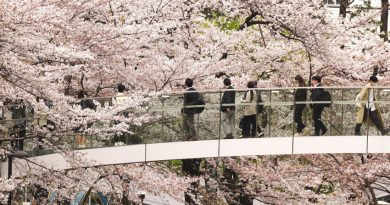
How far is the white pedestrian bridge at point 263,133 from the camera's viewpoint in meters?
20.2

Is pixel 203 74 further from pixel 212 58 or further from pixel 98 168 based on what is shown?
pixel 98 168

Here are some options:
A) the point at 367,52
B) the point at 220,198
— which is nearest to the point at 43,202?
the point at 220,198

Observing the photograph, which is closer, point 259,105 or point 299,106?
point 259,105

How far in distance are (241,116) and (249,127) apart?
0.86 feet

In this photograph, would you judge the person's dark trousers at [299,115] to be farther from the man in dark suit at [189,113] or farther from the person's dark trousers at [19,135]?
the person's dark trousers at [19,135]

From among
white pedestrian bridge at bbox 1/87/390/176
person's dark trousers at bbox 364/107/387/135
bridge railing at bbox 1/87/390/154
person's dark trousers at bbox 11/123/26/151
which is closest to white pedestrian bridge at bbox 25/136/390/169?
white pedestrian bridge at bbox 1/87/390/176

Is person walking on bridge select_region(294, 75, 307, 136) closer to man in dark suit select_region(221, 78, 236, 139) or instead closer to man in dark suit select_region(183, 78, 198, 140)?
man in dark suit select_region(221, 78, 236, 139)

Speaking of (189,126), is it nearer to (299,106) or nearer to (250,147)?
(250,147)

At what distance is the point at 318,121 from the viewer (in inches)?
809

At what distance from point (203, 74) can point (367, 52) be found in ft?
21.0

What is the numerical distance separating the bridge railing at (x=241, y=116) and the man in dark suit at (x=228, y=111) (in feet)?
0.18

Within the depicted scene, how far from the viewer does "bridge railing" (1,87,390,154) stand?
20016 mm

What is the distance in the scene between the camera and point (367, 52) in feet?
88.7

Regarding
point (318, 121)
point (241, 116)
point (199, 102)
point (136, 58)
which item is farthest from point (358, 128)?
point (136, 58)
